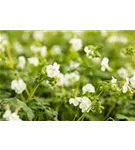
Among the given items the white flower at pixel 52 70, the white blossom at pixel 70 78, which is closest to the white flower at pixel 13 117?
the white flower at pixel 52 70

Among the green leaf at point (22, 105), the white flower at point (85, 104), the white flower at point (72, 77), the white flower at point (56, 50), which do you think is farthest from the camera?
the white flower at point (56, 50)

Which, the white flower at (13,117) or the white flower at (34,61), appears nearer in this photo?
the white flower at (13,117)

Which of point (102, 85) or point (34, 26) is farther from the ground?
point (34, 26)

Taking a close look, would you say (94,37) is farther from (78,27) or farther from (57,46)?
(78,27)

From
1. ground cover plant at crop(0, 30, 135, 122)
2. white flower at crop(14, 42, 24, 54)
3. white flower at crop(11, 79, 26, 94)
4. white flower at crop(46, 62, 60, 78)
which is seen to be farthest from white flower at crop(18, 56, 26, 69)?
white flower at crop(14, 42, 24, 54)

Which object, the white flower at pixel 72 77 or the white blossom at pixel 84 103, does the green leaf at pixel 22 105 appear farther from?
the white flower at pixel 72 77

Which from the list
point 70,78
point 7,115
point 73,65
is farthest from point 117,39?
point 7,115
